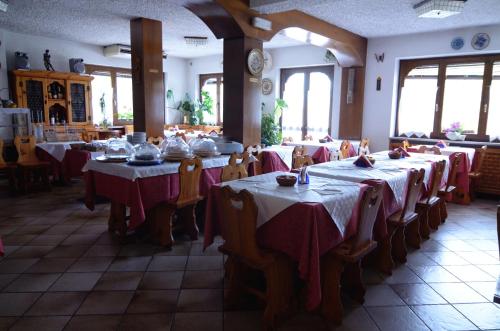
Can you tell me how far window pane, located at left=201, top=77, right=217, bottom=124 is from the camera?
9227 mm

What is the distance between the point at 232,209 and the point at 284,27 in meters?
3.44

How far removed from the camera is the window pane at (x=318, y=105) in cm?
738

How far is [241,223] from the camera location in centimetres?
201

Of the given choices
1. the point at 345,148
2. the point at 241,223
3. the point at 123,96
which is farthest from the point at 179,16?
the point at 241,223

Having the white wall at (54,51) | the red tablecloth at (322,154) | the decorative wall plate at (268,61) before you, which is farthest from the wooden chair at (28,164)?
the decorative wall plate at (268,61)

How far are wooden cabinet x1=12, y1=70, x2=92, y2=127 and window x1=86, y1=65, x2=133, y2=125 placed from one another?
0.54 meters

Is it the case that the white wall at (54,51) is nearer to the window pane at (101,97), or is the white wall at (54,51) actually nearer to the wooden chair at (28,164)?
the window pane at (101,97)

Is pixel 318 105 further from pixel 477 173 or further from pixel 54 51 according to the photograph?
pixel 54 51

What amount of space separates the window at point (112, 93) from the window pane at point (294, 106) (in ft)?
12.3

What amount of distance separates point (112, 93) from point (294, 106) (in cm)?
417

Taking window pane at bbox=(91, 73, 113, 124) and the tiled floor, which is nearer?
the tiled floor
